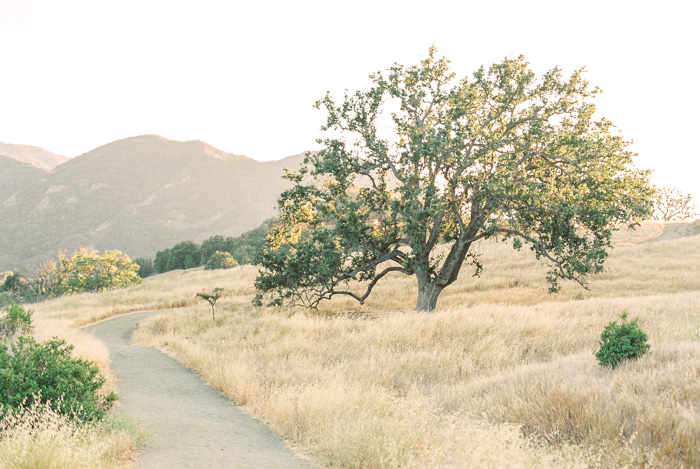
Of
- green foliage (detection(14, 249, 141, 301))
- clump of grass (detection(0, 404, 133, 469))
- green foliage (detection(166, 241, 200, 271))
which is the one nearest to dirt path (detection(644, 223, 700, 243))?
clump of grass (detection(0, 404, 133, 469))

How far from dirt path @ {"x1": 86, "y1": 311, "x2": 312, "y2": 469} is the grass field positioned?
0.35 m

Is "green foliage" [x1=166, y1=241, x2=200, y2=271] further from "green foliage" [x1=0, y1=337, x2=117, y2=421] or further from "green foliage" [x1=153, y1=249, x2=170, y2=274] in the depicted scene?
"green foliage" [x1=0, y1=337, x2=117, y2=421]

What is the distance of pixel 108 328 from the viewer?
23.9 m

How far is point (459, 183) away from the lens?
18.1 meters

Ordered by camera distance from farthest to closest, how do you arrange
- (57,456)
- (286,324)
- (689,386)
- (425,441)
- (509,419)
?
(286,324) < (509,419) < (689,386) < (425,441) < (57,456)

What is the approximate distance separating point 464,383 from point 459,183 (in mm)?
10574

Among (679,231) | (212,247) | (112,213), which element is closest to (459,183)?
(679,231)

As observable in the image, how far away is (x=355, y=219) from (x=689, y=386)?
1297cm

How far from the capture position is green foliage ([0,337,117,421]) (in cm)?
674

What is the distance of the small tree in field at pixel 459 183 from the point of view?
16.3m

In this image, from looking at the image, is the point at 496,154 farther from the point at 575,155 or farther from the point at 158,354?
the point at 158,354

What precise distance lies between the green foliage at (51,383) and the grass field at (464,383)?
2.62m

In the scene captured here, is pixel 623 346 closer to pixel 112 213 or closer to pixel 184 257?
pixel 184 257

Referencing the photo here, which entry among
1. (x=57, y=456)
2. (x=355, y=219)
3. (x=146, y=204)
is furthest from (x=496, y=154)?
(x=146, y=204)
